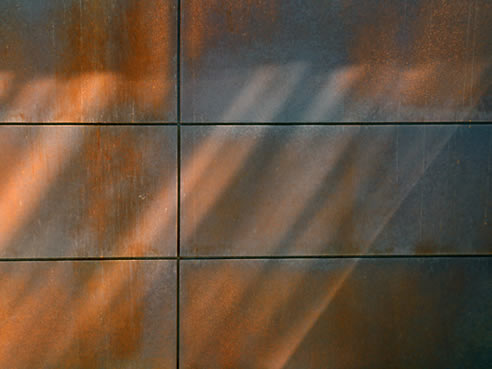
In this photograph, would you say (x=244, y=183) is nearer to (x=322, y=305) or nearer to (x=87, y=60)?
(x=322, y=305)

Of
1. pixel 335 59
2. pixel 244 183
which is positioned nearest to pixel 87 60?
pixel 244 183

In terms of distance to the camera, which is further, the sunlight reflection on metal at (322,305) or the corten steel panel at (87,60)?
the sunlight reflection on metal at (322,305)

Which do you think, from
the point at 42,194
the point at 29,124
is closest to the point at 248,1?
the point at 29,124

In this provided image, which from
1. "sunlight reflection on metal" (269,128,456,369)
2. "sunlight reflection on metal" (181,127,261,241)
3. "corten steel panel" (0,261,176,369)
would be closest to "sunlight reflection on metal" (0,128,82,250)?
"corten steel panel" (0,261,176,369)

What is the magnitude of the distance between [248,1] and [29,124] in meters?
1.42

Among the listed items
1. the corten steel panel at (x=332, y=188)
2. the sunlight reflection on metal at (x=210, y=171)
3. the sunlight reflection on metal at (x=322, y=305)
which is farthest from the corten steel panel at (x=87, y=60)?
the sunlight reflection on metal at (x=322, y=305)

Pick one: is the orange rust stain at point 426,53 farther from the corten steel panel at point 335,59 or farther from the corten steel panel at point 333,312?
the corten steel panel at point 333,312

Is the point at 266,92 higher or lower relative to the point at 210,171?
higher

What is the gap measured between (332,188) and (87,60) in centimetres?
158

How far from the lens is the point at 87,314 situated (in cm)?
274

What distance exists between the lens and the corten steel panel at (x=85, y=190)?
2648mm

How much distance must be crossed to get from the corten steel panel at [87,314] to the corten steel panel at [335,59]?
3.39 feet

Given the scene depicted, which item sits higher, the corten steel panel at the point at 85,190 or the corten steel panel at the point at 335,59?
the corten steel panel at the point at 335,59

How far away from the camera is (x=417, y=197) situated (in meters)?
2.75
